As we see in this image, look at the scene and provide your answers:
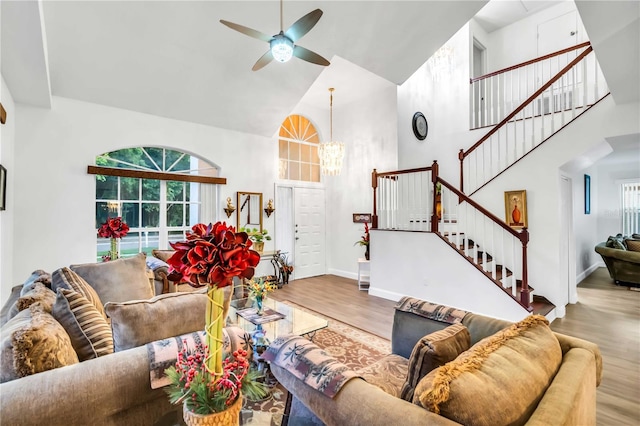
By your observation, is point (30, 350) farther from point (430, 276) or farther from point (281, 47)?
point (430, 276)

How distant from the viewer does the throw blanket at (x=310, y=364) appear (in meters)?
1.22

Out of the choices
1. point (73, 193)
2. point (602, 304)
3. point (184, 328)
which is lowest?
point (602, 304)

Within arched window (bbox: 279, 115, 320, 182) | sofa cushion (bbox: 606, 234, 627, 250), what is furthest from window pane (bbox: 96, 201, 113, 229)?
sofa cushion (bbox: 606, 234, 627, 250)

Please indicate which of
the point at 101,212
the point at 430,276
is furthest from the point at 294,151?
the point at 430,276

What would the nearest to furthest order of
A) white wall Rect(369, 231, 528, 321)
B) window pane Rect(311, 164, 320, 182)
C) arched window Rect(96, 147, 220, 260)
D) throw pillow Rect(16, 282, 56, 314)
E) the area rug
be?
throw pillow Rect(16, 282, 56, 314)
the area rug
white wall Rect(369, 231, 528, 321)
arched window Rect(96, 147, 220, 260)
window pane Rect(311, 164, 320, 182)

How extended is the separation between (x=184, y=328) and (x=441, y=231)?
3.82 metres

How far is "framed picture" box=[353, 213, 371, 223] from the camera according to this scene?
6.36 m

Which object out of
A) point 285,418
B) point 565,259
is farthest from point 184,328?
point 565,259

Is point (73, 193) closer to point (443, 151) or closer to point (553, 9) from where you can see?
point (443, 151)

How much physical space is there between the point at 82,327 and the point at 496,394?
178cm

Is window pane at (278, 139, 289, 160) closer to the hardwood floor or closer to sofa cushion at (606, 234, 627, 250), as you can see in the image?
the hardwood floor

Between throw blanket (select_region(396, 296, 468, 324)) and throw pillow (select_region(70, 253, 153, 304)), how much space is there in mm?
2325

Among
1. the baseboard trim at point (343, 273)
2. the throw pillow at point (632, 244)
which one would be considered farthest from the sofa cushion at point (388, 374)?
the throw pillow at point (632, 244)

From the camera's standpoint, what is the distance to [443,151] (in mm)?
5844
